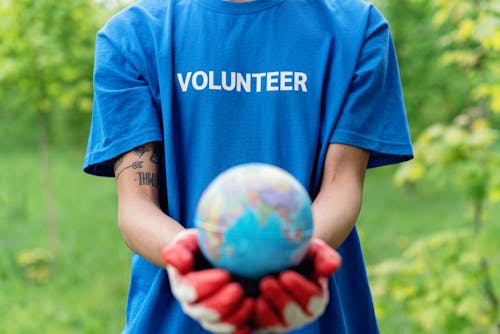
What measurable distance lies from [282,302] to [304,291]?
45mm

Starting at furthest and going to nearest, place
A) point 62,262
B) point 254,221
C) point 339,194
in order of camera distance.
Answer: point 62,262 < point 339,194 < point 254,221

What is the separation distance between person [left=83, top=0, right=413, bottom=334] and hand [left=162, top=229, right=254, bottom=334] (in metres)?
0.54

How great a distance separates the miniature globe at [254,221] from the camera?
124cm

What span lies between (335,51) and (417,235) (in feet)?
23.0

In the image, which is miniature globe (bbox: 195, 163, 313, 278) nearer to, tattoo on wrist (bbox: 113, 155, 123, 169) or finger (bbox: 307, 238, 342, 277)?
finger (bbox: 307, 238, 342, 277)

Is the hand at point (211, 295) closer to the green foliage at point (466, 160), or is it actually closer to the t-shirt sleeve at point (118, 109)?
the t-shirt sleeve at point (118, 109)

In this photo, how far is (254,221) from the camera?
1.24 meters

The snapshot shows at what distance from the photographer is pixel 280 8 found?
77.5 inches

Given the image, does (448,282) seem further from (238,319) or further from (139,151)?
(238,319)

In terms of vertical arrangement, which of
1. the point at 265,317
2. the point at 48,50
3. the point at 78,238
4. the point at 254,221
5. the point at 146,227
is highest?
the point at 254,221

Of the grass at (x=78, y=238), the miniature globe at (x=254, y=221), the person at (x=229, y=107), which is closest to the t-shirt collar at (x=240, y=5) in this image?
the person at (x=229, y=107)

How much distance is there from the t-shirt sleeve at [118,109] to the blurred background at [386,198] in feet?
6.97

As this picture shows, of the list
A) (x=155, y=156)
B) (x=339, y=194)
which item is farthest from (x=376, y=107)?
(x=155, y=156)

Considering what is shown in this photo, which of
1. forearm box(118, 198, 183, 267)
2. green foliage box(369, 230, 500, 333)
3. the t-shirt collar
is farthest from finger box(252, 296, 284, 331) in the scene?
green foliage box(369, 230, 500, 333)
